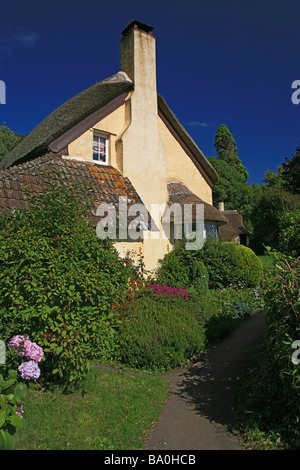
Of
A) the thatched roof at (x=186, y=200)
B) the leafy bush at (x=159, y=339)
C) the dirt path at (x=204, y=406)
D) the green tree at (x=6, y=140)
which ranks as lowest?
the dirt path at (x=204, y=406)

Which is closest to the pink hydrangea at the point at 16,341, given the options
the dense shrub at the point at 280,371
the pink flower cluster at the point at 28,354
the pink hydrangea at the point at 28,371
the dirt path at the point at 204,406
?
the pink flower cluster at the point at 28,354

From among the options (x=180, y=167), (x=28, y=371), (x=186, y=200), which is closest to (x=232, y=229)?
(x=180, y=167)

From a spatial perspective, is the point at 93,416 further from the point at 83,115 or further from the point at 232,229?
the point at 232,229

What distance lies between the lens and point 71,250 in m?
4.77

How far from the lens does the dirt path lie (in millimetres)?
4000

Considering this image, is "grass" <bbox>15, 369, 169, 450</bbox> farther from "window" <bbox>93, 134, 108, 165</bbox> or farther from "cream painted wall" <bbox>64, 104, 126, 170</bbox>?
"window" <bbox>93, 134, 108, 165</bbox>

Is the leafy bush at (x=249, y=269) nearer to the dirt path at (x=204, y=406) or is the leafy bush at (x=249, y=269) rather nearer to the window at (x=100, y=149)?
the dirt path at (x=204, y=406)

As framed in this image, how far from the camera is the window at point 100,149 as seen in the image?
11.3 m

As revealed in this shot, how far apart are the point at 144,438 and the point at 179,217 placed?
345 inches

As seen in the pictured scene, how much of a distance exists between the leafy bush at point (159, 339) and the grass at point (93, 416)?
841 millimetres

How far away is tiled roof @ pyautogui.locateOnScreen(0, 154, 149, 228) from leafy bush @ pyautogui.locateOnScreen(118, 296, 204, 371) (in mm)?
3145

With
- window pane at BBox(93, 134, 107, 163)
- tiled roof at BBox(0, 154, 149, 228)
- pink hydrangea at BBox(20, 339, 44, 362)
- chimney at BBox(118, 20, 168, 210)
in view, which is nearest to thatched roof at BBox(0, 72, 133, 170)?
chimney at BBox(118, 20, 168, 210)

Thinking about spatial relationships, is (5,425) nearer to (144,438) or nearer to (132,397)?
(144,438)

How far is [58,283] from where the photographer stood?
441cm
